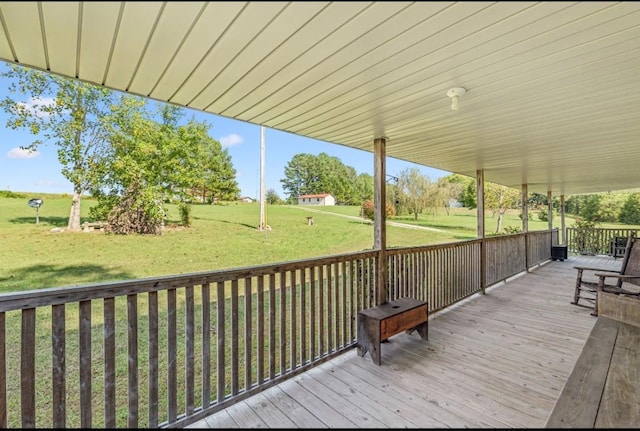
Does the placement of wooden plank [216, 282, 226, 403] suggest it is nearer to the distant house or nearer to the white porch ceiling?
the white porch ceiling

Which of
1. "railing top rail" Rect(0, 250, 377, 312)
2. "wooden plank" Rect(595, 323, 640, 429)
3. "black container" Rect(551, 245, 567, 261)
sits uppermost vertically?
"railing top rail" Rect(0, 250, 377, 312)

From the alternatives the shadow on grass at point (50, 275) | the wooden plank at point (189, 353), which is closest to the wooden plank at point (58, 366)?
the wooden plank at point (189, 353)

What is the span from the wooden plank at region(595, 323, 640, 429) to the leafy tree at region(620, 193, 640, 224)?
20.7 metres

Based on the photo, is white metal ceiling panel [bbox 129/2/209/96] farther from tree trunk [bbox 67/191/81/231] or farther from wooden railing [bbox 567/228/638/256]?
wooden railing [bbox 567/228/638/256]

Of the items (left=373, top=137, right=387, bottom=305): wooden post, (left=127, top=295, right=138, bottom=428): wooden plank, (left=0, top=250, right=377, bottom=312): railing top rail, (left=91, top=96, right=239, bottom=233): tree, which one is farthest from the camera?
(left=91, top=96, right=239, bottom=233): tree

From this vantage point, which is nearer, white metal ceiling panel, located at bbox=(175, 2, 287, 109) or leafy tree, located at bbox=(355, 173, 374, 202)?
white metal ceiling panel, located at bbox=(175, 2, 287, 109)

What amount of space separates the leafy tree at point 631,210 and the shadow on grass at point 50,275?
24.5 meters

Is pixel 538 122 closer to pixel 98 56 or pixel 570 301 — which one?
pixel 570 301

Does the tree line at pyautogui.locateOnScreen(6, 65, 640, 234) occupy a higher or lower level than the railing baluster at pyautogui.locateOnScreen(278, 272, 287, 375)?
higher

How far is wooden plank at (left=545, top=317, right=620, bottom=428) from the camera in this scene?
1213 millimetres

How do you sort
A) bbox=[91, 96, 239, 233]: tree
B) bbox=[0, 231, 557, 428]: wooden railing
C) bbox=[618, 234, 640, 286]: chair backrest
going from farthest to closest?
bbox=[91, 96, 239, 233]: tree
bbox=[618, 234, 640, 286]: chair backrest
bbox=[0, 231, 557, 428]: wooden railing

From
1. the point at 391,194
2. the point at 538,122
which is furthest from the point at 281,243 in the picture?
the point at 538,122

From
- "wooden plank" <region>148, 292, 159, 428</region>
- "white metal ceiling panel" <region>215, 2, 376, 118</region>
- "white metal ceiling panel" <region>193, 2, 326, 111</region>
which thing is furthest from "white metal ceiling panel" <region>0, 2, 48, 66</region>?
"wooden plank" <region>148, 292, 159, 428</region>

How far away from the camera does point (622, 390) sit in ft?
4.60
